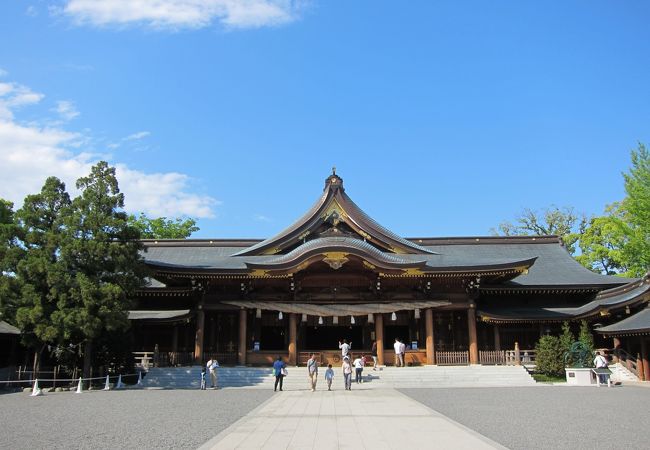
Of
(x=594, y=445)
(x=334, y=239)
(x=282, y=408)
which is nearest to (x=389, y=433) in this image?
(x=594, y=445)

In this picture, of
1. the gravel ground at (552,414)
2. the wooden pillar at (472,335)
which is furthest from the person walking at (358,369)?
the wooden pillar at (472,335)

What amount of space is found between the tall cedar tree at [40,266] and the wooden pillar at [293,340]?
10.1m

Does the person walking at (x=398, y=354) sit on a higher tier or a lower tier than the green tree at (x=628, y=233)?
lower

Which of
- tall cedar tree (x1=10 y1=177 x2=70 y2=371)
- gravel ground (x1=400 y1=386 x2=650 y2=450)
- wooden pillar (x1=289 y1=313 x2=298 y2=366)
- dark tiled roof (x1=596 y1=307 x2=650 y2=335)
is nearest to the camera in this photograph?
gravel ground (x1=400 y1=386 x2=650 y2=450)

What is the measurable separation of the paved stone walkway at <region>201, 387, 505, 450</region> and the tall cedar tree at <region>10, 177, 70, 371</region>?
9719 millimetres

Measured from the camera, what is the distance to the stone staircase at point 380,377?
22.1m

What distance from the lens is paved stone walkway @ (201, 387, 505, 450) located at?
8.90 meters

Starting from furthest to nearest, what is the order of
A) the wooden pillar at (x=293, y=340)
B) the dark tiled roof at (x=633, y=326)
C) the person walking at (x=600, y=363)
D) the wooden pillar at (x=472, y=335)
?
the wooden pillar at (x=472, y=335) < the wooden pillar at (x=293, y=340) < the dark tiled roof at (x=633, y=326) < the person walking at (x=600, y=363)

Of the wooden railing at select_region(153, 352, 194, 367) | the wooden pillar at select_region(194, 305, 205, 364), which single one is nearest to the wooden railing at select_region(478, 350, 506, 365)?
the wooden pillar at select_region(194, 305, 205, 364)

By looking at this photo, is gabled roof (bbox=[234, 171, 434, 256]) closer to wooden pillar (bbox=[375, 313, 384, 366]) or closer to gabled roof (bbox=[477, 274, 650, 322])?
wooden pillar (bbox=[375, 313, 384, 366])

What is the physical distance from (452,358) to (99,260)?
16.7 m

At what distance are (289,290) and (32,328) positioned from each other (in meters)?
11.5

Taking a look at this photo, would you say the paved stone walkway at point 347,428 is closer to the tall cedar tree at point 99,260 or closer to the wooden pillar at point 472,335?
the tall cedar tree at point 99,260

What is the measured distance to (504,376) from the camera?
22.8m
